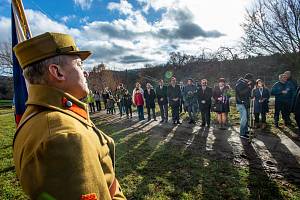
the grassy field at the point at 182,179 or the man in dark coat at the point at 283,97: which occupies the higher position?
the man in dark coat at the point at 283,97

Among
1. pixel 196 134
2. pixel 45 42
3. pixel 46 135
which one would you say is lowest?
pixel 196 134

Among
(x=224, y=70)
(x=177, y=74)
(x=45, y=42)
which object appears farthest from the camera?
(x=177, y=74)

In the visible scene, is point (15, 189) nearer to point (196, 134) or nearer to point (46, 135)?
point (46, 135)

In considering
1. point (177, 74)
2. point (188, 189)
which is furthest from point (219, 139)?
point (177, 74)

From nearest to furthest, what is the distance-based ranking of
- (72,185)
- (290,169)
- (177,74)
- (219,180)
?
(72,185)
(219,180)
(290,169)
(177,74)

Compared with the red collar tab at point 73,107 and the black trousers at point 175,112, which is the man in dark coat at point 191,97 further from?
the red collar tab at point 73,107

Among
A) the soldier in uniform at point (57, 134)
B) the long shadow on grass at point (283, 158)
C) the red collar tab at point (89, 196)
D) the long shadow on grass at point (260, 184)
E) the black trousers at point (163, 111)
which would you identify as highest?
the soldier in uniform at point (57, 134)

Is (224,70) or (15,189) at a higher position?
(224,70)

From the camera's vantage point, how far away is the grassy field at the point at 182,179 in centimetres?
484

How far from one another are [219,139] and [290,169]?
3238 mm

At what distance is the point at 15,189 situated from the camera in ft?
18.1

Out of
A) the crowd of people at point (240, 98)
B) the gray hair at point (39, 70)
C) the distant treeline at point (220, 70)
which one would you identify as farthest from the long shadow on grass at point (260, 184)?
the distant treeline at point (220, 70)

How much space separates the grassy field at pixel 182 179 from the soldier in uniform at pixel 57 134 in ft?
11.7

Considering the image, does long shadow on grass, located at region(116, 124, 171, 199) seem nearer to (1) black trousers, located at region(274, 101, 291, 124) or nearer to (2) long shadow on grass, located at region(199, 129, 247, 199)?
(2) long shadow on grass, located at region(199, 129, 247, 199)
